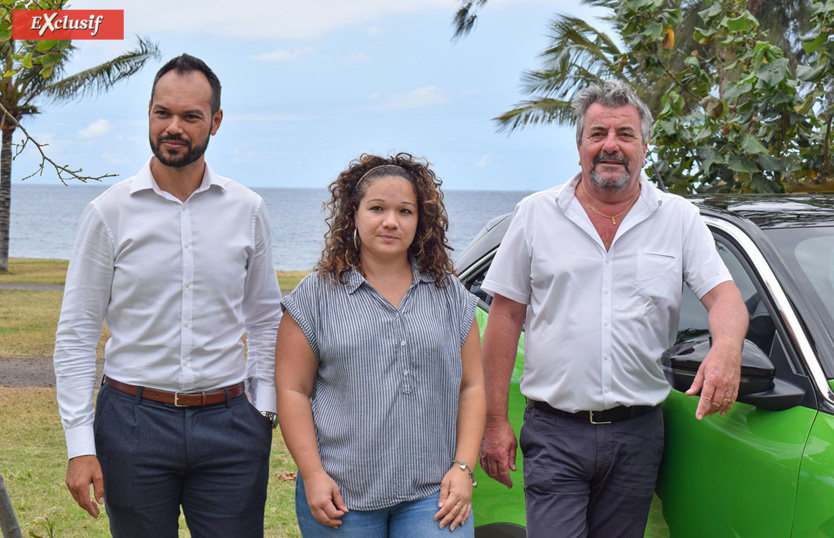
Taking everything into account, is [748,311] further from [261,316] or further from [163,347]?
[163,347]

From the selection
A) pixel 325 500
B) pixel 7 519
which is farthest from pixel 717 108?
pixel 7 519

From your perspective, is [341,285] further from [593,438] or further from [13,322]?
[13,322]

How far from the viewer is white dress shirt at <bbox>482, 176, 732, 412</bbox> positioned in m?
2.61

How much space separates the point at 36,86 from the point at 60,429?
16.6m

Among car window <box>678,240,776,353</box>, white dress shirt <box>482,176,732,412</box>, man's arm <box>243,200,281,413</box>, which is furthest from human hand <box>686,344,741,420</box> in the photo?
man's arm <box>243,200,281,413</box>

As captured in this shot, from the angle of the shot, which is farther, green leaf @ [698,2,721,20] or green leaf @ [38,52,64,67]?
green leaf @ [698,2,721,20]

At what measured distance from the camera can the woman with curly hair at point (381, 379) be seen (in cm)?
232

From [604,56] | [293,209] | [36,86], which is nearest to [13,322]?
[36,86]

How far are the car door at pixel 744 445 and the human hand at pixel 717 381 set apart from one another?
13 cm

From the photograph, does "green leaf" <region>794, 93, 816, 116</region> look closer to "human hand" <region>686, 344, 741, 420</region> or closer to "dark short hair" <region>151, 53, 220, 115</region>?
"human hand" <region>686, 344, 741, 420</region>

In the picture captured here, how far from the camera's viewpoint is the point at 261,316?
9.11ft

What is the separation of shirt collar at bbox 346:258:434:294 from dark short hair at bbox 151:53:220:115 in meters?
0.67

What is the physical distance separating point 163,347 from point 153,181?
0.49 metres

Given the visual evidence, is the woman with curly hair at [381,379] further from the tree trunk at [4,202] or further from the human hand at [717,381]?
the tree trunk at [4,202]
